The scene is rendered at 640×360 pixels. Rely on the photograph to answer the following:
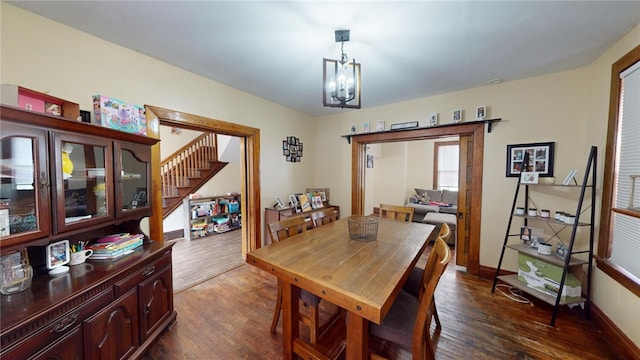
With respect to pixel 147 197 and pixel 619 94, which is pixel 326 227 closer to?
pixel 147 197

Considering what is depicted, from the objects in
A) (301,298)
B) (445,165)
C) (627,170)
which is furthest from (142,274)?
(445,165)

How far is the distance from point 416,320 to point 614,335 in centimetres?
195

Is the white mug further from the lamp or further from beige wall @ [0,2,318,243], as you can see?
the lamp

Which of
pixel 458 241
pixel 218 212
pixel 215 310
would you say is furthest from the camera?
pixel 218 212

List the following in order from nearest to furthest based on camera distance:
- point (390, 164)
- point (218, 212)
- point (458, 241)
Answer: point (458, 241), point (218, 212), point (390, 164)

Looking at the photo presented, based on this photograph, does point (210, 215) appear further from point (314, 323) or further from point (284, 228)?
point (314, 323)

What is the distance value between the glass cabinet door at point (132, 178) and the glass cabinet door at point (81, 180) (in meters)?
0.06

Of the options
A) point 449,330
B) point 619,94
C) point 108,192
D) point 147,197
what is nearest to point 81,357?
point 108,192

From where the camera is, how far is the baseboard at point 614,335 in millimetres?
1561

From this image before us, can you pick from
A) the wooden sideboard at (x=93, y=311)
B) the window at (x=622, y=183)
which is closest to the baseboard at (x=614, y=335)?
the window at (x=622, y=183)

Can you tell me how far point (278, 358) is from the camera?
163cm

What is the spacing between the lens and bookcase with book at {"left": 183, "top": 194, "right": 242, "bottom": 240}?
15.0 feet

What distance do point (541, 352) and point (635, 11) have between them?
253 centimetres

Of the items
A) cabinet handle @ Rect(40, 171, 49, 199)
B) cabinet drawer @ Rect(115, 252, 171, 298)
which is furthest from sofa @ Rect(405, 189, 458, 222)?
cabinet handle @ Rect(40, 171, 49, 199)
